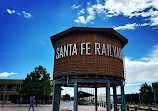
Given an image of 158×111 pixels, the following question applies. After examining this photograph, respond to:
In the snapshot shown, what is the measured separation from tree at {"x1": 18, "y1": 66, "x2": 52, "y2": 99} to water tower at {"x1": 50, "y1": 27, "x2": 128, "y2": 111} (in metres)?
19.4

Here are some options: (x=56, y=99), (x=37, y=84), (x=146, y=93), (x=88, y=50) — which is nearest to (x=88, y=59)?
(x=88, y=50)

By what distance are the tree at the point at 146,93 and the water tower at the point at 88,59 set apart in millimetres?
35018

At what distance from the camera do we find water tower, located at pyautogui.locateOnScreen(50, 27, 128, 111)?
56.0 feet

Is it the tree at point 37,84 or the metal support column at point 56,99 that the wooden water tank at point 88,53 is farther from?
the tree at point 37,84

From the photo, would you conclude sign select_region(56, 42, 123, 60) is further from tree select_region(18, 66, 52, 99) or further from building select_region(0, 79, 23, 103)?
building select_region(0, 79, 23, 103)

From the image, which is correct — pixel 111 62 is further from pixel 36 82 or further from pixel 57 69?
pixel 36 82

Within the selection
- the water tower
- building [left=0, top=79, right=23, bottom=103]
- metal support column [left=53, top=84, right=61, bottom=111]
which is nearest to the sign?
the water tower

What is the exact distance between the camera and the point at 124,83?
66.3 ft

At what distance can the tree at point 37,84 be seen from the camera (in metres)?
37.1

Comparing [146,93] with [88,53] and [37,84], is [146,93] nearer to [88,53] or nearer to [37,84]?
[37,84]

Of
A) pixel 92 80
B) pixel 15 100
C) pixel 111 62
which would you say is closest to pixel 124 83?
pixel 111 62

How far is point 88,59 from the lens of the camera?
677 inches

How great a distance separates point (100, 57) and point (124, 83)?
5951 mm

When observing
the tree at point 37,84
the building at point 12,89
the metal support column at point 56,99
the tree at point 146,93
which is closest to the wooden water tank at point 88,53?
the metal support column at point 56,99
